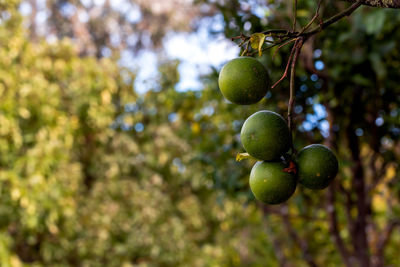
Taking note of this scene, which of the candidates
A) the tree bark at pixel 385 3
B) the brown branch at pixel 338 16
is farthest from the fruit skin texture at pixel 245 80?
the tree bark at pixel 385 3

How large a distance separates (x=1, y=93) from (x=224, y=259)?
250 cm

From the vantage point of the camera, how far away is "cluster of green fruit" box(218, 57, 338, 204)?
857 millimetres

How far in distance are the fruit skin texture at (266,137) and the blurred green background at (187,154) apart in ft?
2.18

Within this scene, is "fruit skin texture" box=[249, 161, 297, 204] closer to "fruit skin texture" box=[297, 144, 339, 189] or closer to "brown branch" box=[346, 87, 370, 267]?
"fruit skin texture" box=[297, 144, 339, 189]

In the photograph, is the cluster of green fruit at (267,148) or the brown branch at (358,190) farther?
the brown branch at (358,190)

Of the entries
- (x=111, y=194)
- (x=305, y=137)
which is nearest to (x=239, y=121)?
(x=305, y=137)

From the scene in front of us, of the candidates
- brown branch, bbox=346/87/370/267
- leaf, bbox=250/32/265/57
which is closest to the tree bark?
leaf, bbox=250/32/265/57

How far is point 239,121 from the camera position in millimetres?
2096

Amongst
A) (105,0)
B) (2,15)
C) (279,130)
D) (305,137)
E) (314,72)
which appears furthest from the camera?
(105,0)

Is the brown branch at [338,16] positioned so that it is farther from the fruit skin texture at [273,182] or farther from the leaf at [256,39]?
the fruit skin texture at [273,182]

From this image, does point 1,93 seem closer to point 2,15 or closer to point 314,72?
point 2,15

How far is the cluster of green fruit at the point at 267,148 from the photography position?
2.81 feet

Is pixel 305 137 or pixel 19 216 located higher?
pixel 305 137

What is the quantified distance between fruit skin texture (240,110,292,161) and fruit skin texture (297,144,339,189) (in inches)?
2.0
